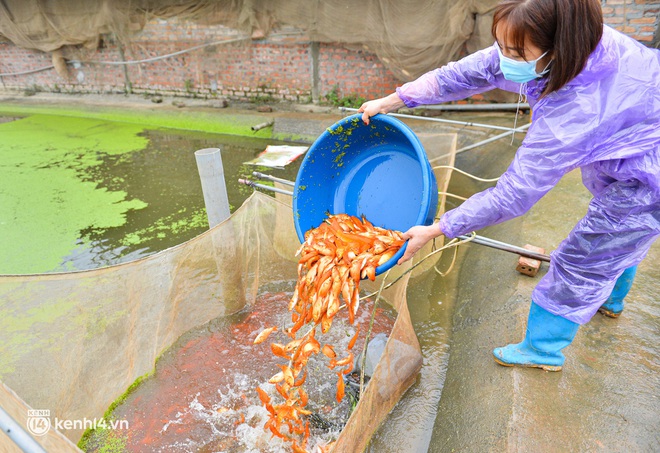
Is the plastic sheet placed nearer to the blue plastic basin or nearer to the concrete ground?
the concrete ground

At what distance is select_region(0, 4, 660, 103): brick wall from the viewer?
23.8 feet

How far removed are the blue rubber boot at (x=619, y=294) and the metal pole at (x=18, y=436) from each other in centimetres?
262

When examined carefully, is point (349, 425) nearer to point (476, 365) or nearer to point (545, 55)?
point (476, 365)

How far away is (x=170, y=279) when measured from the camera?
2.64m

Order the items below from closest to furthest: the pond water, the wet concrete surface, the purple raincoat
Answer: the purple raincoat < the wet concrete surface < the pond water

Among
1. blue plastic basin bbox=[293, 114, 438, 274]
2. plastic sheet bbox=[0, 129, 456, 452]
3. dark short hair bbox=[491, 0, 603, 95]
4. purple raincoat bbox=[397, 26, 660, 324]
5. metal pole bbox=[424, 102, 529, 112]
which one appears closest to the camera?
dark short hair bbox=[491, 0, 603, 95]

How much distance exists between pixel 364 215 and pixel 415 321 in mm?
1086

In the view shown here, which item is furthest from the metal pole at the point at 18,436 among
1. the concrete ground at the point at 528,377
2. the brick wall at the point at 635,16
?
the brick wall at the point at 635,16

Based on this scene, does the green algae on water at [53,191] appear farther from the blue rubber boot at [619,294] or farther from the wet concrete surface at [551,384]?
the blue rubber boot at [619,294]

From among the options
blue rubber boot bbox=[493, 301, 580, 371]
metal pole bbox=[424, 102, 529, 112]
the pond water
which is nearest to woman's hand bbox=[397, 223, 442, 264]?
blue rubber boot bbox=[493, 301, 580, 371]

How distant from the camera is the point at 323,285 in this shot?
207 cm

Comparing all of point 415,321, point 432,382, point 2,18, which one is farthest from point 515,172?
point 2,18

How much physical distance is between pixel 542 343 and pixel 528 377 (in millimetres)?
193

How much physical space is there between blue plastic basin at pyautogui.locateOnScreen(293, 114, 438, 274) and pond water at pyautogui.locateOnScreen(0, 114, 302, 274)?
7.71 feet
